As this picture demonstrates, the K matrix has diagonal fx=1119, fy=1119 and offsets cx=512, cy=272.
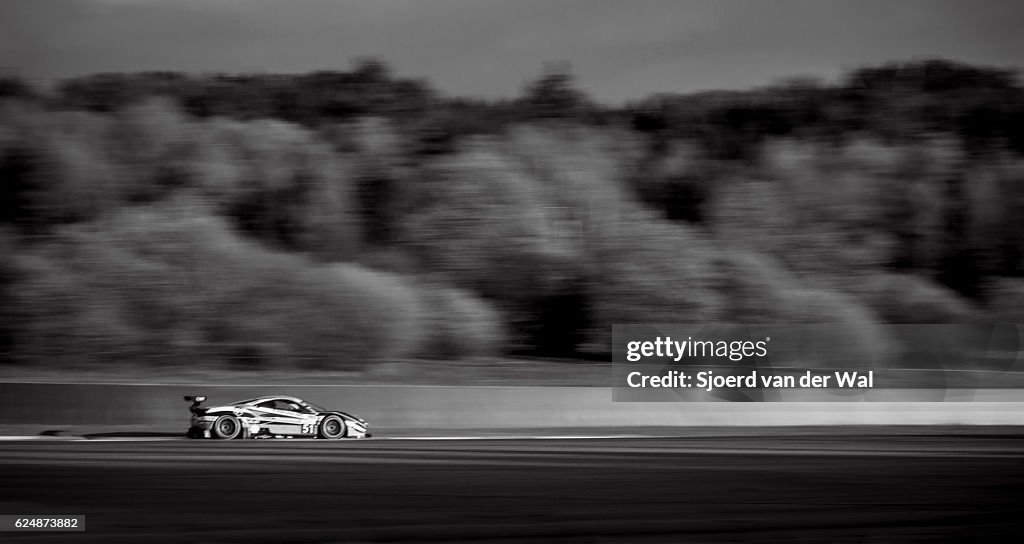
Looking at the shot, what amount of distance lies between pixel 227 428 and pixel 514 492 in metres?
9.95

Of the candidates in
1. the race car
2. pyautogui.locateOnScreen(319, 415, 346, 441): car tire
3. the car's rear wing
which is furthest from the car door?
the car's rear wing

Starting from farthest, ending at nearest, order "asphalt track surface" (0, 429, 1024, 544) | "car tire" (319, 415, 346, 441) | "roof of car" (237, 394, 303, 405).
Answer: "car tire" (319, 415, 346, 441), "roof of car" (237, 394, 303, 405), "asphalt track surface" (0, 429, 1024, 544)

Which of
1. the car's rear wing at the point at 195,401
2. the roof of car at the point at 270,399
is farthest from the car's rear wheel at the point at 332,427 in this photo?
the car's rear wing at the point at 195,401

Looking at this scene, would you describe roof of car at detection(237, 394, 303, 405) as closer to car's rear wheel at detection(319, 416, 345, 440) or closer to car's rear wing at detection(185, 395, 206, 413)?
car's rear wheel at detection(319, 416, 345, 440)

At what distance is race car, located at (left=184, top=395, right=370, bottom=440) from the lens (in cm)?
1977

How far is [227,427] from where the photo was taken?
784 inches

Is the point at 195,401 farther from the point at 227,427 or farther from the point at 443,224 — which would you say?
the point at 443,224

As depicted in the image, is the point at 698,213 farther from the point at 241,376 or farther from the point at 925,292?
the point at 241,376

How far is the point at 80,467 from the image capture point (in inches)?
527

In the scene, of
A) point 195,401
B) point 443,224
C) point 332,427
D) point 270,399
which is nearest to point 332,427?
point 332,427

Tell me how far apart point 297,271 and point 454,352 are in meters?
5.04

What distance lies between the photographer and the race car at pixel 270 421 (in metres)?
19.8

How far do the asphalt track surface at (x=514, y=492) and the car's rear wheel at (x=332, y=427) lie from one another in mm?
2553

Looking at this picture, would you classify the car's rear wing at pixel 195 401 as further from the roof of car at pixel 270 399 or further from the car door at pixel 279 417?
the car door at pixel 279 417
